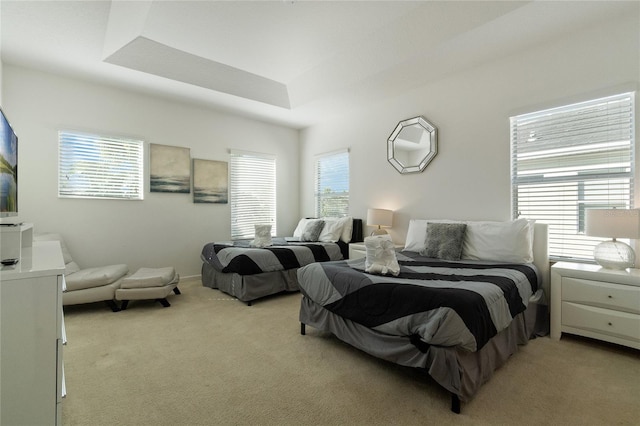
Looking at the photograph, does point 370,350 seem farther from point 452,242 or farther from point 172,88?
point 172,88

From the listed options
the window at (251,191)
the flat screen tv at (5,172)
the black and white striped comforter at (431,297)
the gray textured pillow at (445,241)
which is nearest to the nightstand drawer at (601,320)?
the black and white striped comforter at (431,297)

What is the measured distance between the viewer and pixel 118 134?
4.12 m

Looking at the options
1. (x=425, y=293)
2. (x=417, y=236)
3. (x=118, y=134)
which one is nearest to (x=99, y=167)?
(x=118, y=134)

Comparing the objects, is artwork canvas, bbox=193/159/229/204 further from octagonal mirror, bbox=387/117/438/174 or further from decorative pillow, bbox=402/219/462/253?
decorative pillow, bbox=402/219/462/253

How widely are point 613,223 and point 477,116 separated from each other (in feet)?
5.74

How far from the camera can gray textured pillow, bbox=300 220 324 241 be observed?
479 cm

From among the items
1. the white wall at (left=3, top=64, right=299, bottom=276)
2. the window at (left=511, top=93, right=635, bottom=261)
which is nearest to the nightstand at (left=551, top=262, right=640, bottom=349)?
the window at (left=511, top=93, right=635, bottom=261)

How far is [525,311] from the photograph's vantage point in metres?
2.42

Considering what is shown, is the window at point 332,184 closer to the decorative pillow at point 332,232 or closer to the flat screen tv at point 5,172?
the decorative pillow at point 332,232

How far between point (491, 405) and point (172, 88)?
15.5 ft

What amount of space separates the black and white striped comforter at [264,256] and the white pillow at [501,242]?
6.19 feet

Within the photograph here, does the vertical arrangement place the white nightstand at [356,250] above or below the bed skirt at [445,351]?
above

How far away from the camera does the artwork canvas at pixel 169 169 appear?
4388 millimetres

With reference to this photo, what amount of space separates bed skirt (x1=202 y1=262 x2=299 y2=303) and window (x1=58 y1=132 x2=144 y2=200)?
168 centimetres
